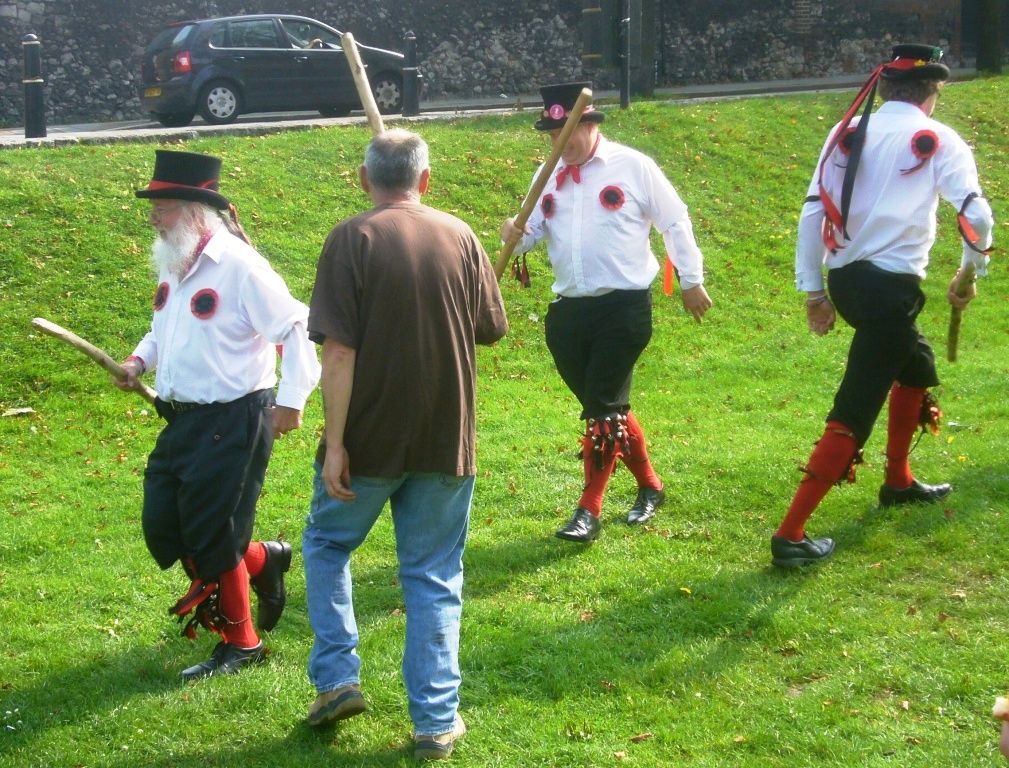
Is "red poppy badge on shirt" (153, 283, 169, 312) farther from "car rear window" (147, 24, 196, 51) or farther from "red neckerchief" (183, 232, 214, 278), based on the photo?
"car rear window" (147, 24, 196, 51)

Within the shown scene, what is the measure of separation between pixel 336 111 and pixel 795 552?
15.7 metres

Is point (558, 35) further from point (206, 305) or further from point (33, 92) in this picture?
point (206, 305)

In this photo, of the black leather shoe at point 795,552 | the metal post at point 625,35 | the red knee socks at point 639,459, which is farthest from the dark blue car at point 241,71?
the black leather shoe at point 795,552

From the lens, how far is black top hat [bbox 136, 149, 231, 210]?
15.3 feet

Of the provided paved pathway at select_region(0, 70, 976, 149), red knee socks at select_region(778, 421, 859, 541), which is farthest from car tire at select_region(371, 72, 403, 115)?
red knee socks at select_region(778, 421, 859, 541)

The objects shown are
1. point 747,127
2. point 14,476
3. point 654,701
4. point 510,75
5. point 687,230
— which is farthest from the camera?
point 510,75

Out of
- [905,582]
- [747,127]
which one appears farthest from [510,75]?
[905,582]

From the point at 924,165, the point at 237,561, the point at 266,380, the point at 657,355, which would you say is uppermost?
the point at 924,165

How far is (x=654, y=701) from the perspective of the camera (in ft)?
14.7

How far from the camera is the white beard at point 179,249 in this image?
4664mm

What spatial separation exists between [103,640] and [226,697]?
913 millimetres

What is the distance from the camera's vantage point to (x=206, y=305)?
4590mm

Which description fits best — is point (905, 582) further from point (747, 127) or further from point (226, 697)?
point (747, 127)

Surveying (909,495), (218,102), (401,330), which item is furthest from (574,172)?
(218,102)
